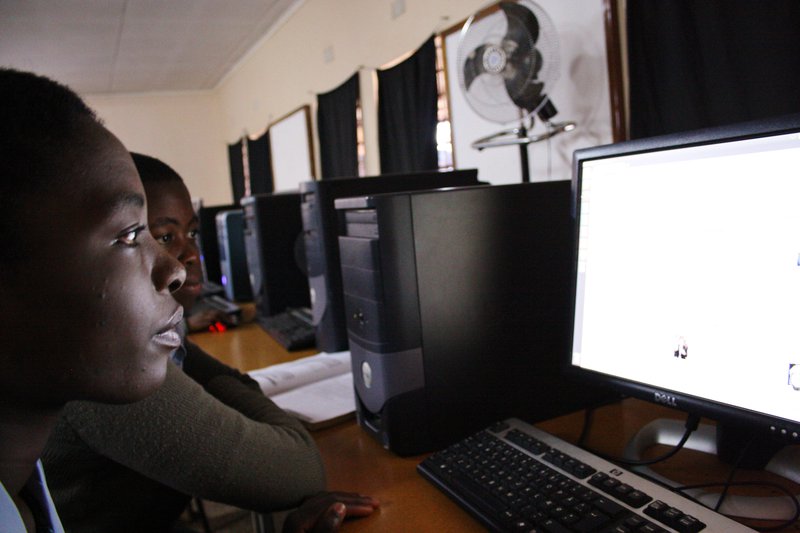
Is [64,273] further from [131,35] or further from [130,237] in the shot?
[131,35]

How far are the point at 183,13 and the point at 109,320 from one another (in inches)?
194

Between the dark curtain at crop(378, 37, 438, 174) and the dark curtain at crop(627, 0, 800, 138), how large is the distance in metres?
1.35

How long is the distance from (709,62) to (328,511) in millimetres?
1599

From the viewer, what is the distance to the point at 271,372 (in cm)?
146

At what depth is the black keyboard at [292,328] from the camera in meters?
1.75

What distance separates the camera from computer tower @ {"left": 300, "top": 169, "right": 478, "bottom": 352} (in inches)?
58.4

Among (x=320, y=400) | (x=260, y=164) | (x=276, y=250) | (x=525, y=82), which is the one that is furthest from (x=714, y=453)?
(x=260, y=164)

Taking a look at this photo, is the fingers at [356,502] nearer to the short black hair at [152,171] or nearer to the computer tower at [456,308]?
the computer tower at [456,308]

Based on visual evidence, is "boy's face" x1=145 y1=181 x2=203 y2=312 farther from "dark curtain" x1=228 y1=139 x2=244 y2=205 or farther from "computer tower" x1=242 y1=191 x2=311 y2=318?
"dark curtain" x1=228 y1=139 x2=244 y2=205

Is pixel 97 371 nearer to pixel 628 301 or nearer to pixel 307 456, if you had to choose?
pixel 307 456

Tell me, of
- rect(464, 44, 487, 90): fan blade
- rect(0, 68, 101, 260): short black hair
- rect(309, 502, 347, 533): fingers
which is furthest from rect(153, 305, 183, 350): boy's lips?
rect(464, 44, 487, 90): fan blade

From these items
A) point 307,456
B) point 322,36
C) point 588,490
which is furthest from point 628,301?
point 322,36

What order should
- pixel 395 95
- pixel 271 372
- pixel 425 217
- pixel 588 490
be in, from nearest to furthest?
pixel 588 490 → pixel 425 217 → pixel 271 372 → pixel 395 95

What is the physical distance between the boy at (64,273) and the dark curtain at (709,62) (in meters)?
1.58
